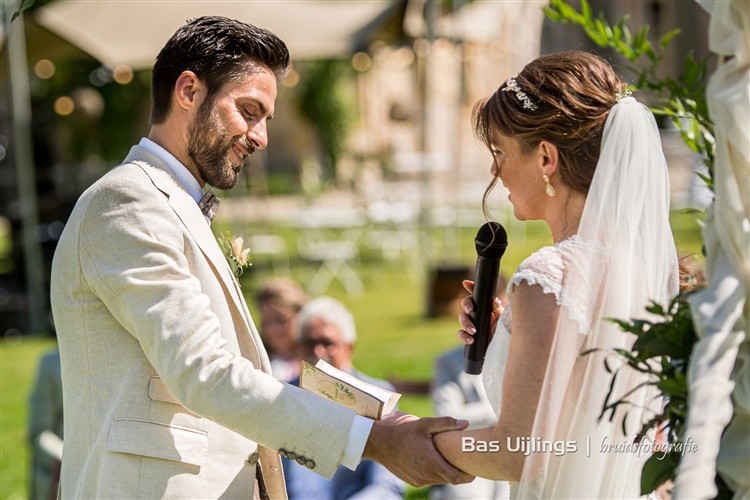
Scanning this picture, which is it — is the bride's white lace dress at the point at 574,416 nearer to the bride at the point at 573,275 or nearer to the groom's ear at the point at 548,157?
the bride at the point at 573,275

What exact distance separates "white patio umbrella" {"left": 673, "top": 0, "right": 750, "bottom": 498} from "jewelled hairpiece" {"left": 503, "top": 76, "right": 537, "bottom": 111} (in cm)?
67

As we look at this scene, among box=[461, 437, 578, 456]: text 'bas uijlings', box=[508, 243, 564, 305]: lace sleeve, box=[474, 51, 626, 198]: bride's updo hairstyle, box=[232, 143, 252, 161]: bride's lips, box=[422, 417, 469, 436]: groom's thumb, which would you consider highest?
box=[474, 51, 626, 198]: bride's updo hairstyle

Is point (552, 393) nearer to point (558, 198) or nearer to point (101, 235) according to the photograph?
point (558, 198)

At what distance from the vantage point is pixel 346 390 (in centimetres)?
275

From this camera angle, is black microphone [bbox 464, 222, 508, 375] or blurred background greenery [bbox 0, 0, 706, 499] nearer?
black microphone [bbox 464, 222, 508, 375]

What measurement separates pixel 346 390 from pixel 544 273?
0.62 meters

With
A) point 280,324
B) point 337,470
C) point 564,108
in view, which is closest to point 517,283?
point 564,108

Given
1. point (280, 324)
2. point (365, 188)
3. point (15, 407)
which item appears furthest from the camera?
point (365, 188)

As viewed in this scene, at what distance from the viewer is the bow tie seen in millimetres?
2775

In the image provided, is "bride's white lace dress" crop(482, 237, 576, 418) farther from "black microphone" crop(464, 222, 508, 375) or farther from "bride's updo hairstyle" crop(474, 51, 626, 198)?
"bride's updo hairstyle" crop(474, 51, 626, 198)

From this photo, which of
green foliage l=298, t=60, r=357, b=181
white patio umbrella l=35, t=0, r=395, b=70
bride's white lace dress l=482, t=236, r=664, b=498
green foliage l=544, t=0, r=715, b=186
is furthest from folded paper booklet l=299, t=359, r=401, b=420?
green foliage l=298, t=60, r=357, b=181

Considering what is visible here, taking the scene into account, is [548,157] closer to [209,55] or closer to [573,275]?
[573,275]

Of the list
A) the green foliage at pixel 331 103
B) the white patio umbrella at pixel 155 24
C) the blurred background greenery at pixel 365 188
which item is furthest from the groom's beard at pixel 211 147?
the green foliage at pixel 331 103

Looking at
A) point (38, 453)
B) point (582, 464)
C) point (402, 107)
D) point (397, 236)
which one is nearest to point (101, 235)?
point (582, 464)
